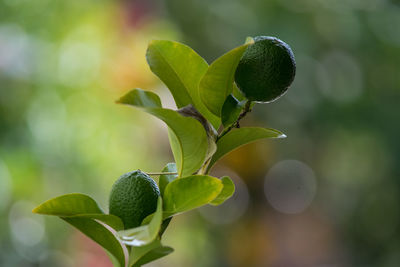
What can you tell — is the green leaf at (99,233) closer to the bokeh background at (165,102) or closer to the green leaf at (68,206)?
the green leaf at (68,206)

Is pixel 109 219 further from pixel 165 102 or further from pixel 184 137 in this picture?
pixel 165 102

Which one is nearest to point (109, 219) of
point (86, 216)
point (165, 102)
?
point (86, 216)

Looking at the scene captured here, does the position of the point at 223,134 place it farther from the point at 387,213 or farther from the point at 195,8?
the point at 387,213

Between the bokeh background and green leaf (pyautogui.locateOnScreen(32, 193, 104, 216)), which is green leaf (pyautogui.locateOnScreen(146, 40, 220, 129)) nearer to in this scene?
green leaf (pyautogui.locateOnScreen(32, 193, 104, 216))

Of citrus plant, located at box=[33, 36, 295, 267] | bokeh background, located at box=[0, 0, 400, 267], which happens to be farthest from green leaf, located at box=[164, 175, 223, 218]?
bokeh background, located at box=[0, 0, 400, 267]

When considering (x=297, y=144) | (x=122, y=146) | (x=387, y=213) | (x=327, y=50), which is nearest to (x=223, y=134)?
(x=122, y=146)

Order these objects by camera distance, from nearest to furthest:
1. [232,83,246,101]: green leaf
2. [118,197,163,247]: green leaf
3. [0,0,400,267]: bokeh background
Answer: [118,197,163,247]: green leaf, [232,83,246,101]: green leaf, [0,0,400,267]: bokeh background
